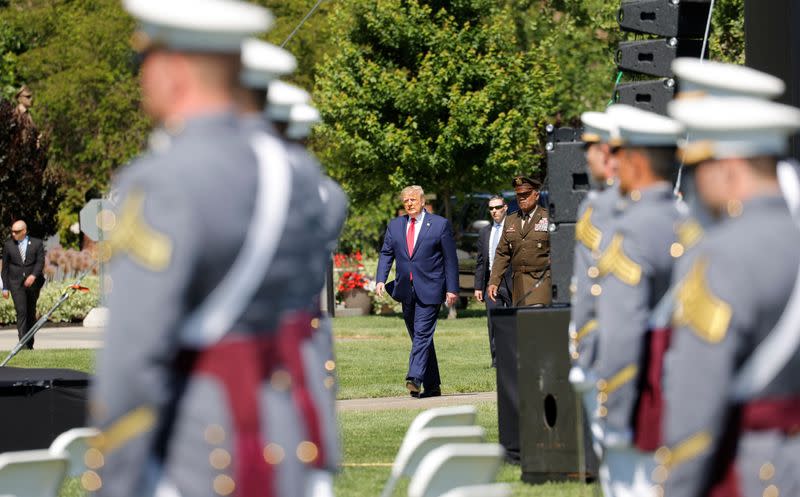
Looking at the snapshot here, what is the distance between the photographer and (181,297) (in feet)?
11.7

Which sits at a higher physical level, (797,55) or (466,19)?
(797,55)

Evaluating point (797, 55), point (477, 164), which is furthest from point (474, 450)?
point (477, 164)

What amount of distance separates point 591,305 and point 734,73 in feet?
8.50

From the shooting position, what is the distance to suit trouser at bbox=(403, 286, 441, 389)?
55.0ft

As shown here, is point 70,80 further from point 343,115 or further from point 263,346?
point 263,346

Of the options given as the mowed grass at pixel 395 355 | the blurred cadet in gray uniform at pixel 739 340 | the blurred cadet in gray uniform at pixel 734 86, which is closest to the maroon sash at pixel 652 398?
Answer: the blurred cadet in gray uniform at pixel 734 86

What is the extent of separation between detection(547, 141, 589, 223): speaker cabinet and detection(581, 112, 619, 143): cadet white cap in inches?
138

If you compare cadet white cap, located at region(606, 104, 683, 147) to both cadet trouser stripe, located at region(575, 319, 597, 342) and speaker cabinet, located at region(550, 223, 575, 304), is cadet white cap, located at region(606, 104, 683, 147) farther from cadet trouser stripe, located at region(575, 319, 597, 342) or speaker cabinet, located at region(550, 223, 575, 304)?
speaker cabinet, located at region(550, 223, 575, 304)

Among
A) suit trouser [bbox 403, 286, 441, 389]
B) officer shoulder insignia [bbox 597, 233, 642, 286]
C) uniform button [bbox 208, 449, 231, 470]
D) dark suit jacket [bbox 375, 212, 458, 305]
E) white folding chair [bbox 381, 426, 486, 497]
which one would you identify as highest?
uniform button [bbox 208, 449, 231, 470]

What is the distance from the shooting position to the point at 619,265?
629 cm

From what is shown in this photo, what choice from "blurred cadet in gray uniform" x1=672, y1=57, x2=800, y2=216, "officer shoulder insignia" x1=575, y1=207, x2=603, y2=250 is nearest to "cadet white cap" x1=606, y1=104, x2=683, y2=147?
"officer shoulder insignia" x1=575, y1=207, x2=603, y2=250

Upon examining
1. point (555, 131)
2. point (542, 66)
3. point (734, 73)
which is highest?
point (734, 73)

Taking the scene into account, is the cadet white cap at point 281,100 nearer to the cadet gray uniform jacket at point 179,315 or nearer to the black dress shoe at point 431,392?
the cadet gray uniform jacket at point 179,315

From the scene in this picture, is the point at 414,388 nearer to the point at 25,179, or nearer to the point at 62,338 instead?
the point at 62,338
